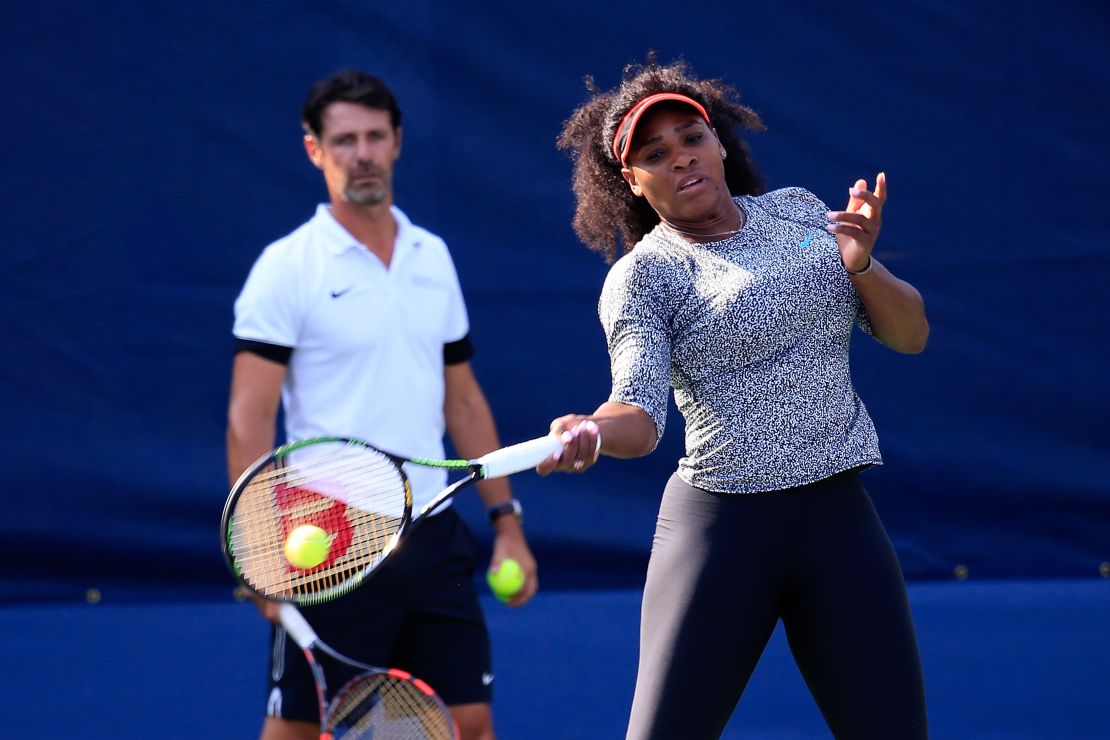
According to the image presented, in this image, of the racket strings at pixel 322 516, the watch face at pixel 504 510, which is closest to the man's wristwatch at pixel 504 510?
the watch face at pixel 504 510

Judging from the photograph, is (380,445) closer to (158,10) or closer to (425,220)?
(425,220)

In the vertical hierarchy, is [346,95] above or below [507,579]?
above

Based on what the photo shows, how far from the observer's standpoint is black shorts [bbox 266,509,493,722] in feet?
9.11

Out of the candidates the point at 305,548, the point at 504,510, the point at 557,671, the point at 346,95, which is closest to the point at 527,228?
the point at 346,95

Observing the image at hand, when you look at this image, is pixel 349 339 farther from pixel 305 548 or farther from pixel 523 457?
pixel 523 457

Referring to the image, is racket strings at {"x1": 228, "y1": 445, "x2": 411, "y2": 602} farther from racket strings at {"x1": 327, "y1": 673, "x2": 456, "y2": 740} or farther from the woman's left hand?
the woman's left hand

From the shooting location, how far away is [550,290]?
148 inches

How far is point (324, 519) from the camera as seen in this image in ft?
8.11

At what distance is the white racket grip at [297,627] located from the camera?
8.49ft

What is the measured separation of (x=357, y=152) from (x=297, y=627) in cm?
94

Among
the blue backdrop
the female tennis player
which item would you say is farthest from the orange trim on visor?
the blue backdrop

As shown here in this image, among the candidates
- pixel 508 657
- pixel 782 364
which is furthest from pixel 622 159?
pixel 508 657

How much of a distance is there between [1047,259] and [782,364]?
6.08ft

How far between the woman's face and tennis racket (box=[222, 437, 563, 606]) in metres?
0.46
